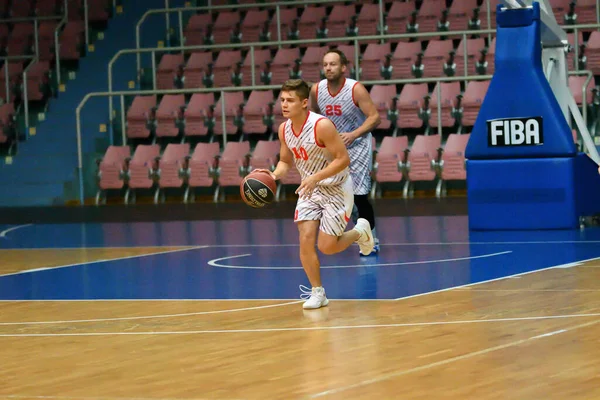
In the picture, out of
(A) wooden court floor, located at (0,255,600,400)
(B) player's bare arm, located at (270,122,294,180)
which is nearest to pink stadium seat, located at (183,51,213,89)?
(A) wooden court floor, located at (0,255,600,400)

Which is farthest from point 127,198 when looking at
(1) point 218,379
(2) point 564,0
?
(1) point 218,379

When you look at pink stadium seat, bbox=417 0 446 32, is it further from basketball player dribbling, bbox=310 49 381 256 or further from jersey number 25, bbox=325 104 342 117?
jersey number 25, bbox=325 104 342 117

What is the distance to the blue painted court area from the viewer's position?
941 cm

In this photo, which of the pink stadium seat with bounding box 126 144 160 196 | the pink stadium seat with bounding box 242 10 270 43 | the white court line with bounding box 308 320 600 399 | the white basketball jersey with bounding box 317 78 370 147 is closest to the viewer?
the white court line with bounding box 308 320 600 399

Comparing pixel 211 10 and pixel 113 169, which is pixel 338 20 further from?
pixel 113 169

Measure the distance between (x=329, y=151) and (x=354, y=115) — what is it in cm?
310

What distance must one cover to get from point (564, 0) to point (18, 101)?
31.6 ft

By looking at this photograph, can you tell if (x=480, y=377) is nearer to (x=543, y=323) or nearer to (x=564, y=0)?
(x=543, y=323)

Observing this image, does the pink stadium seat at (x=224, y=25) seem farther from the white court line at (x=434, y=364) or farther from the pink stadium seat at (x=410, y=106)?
the white court line at (x=434, y=364)

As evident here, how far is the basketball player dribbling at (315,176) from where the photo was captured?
827 centimetres

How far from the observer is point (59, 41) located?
23.2 m

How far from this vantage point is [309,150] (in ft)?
27.9

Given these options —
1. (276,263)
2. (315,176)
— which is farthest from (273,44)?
(315,176)

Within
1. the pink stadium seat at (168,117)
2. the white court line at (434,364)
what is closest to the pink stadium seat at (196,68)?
the pink stadium seat at (168,117)
